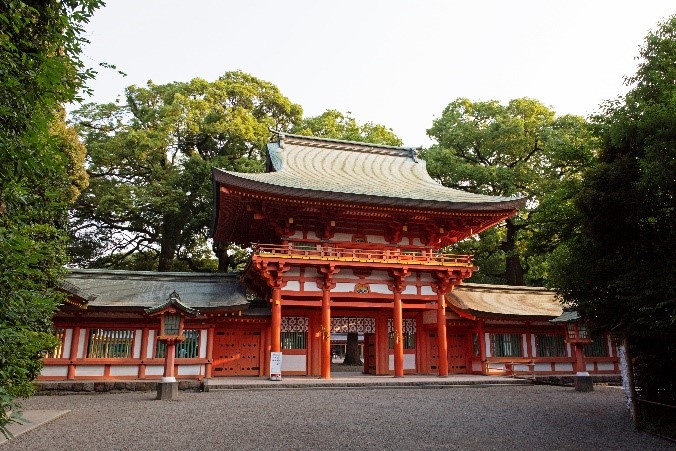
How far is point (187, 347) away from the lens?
55.7 feet

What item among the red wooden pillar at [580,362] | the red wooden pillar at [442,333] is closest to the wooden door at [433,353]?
the red wooden pillar at [442,333]

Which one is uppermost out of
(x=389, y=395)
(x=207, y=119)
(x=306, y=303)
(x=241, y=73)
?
(x=241, y=73)

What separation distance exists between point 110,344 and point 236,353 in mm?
4418

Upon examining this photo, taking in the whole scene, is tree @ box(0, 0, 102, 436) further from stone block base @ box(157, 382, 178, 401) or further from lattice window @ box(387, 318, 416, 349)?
lattice window @ box(387, 318, 416, 349)

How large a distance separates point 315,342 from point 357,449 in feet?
39.5

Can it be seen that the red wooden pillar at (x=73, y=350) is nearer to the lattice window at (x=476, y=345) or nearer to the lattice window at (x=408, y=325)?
the lattice window at (x=408, y=325)

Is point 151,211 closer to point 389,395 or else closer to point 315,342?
point 315,342

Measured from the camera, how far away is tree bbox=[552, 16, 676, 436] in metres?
7.21

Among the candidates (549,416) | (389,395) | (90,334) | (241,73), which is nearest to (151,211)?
(241,73)

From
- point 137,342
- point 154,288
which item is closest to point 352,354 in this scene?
point 154,288

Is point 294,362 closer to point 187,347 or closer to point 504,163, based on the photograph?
point 187,347

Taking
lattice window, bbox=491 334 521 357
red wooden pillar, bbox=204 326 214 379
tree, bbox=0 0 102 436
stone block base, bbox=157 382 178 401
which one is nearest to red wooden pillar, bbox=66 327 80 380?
red wooden pillar, bbox=204 326 214 379

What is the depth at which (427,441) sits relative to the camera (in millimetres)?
7207

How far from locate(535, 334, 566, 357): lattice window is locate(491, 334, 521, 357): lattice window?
0.92m
